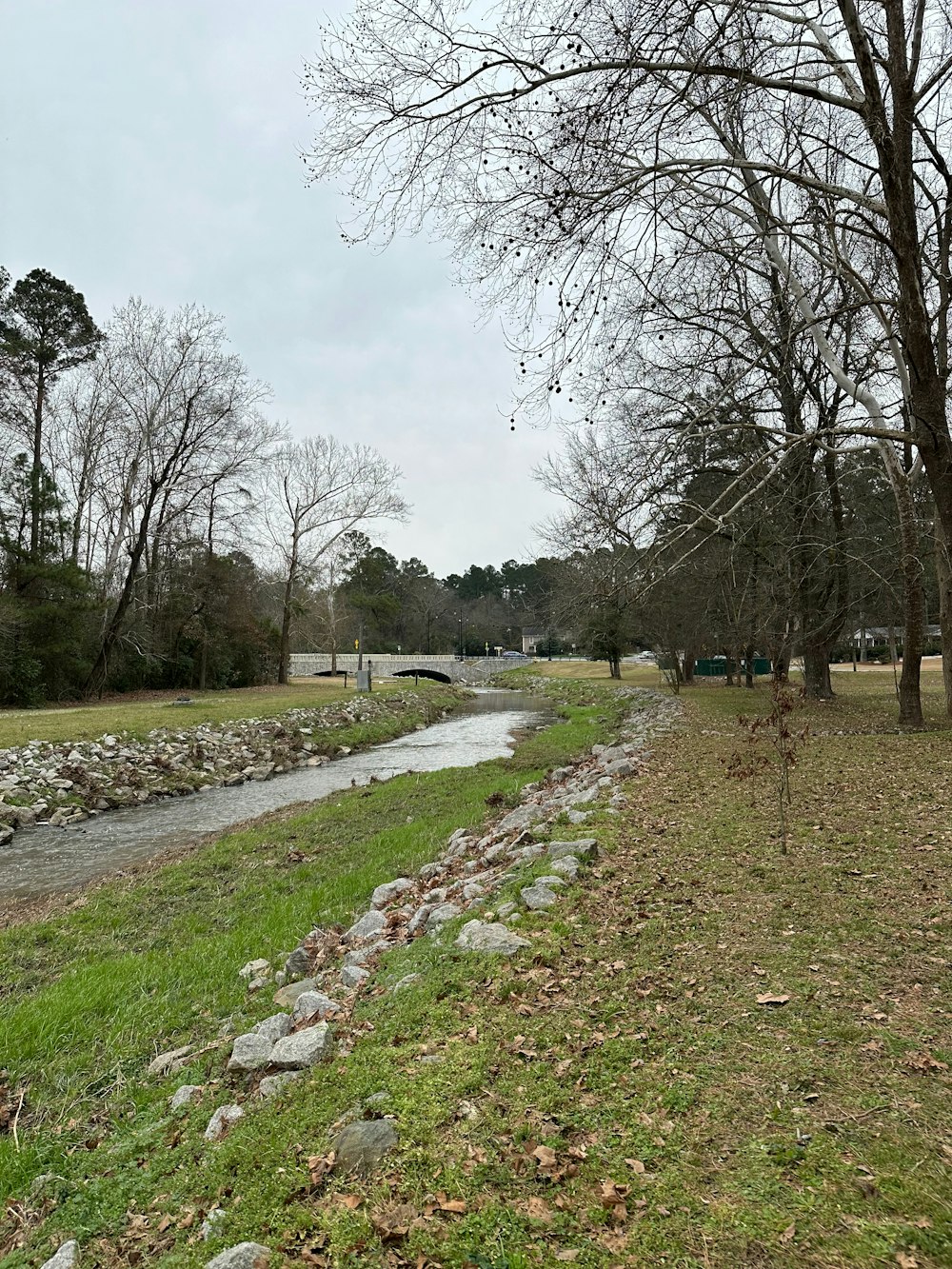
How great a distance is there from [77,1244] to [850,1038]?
3.03m

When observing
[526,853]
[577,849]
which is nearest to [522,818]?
[526,853]

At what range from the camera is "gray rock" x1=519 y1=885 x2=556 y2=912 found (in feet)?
14.0

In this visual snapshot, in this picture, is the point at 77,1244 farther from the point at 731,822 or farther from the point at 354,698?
the point at 354,698

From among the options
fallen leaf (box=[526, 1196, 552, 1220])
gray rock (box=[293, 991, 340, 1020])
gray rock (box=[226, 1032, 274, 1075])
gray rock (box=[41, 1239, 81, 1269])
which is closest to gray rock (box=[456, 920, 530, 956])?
gray rock (box=[293, 991, 340, 1020])

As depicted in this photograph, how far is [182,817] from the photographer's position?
1083 cm

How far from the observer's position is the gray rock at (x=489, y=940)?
3747mm

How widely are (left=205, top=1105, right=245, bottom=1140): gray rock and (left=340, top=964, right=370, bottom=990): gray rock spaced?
1063mm

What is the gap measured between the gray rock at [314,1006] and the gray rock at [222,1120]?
601mm

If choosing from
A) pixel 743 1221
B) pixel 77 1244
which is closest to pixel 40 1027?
pixel 77 1244

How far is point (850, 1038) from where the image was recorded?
8.69ft

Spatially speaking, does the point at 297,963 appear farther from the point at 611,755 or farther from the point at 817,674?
the point at 817,674

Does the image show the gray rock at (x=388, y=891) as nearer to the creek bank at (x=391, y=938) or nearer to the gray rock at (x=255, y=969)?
Result: the creek bank at (x=391, y=938)

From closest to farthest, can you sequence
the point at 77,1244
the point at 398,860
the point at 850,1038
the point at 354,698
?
the point at 77,1244 < the point at 850,1038 < the point at 398,860 < the point at 354,698

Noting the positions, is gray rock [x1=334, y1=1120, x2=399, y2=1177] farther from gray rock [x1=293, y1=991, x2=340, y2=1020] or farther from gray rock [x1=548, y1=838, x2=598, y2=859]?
gray rock [x1=548, y1=838, x2=598, y2=859]
